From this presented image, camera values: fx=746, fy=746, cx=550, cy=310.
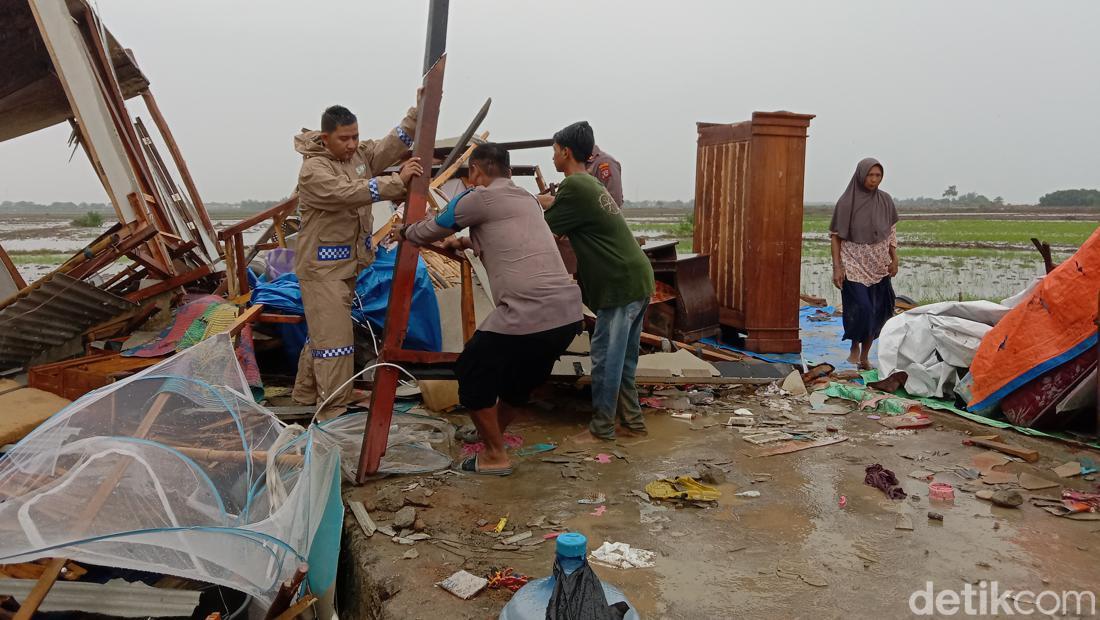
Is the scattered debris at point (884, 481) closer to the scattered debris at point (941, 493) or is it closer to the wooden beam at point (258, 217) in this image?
the scattered debris at point (941, 493)

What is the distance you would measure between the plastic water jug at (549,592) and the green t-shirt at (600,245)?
2310 millimetres

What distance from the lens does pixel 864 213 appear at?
6.84 m

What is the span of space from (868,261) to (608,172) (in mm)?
2568

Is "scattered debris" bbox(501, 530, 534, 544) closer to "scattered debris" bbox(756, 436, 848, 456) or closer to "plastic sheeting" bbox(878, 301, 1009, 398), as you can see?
"scattered debris" bbox(756, 436, 848, 456)

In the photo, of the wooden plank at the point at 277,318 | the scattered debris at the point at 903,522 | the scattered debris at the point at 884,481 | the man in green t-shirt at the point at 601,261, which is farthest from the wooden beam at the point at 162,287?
the scattered debris at the point at 903,522

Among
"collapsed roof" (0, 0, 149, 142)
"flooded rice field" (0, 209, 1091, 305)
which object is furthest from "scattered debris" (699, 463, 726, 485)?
"flooded rice field" (0, 209, 1091, 305)

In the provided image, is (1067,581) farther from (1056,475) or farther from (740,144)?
(740,144)

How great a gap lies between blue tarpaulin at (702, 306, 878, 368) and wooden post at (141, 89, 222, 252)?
5.69 meters

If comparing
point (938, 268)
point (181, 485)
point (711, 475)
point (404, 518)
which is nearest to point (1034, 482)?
point (711, 475)

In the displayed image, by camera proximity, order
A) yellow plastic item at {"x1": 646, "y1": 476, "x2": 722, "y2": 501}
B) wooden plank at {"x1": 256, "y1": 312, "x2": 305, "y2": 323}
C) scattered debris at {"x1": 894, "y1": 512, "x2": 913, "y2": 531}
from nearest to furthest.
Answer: scattered debris at {"x1": 894, "y1": 512, "x2": 913, "y2": 531}
yellow plastic item at {"x1": 646, "y1": 476, "x2": 722, "y2": 501}
wooden plank at {"x1": 256, "y1": 312, "x2": 305, "y2": 323}

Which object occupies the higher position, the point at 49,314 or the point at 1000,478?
the point at 49,314

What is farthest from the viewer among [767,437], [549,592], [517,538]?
[767,437]

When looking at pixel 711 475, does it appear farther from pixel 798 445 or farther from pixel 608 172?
pixel 608 172

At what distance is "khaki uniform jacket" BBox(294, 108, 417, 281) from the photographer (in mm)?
4548
